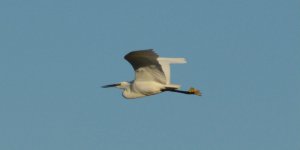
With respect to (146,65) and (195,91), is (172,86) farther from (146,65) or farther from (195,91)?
(195,91)

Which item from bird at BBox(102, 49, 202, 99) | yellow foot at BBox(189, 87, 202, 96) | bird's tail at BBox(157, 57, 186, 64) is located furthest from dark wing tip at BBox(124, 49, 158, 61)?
yellow foot at BBox(189, 87, 202, 96)

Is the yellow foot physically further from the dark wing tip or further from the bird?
the dark wing tip

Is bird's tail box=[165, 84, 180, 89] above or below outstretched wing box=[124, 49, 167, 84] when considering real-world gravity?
below

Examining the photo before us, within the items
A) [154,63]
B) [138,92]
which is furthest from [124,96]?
[154,63]

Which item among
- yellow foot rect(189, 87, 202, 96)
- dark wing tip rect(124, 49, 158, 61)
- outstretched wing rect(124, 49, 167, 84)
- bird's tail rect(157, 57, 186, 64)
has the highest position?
bird's tail rect(157, 57, 186, 64)

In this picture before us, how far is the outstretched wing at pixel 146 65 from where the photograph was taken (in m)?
33.7

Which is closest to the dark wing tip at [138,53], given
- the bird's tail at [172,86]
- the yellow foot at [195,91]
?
the bird's tail at [172,86]

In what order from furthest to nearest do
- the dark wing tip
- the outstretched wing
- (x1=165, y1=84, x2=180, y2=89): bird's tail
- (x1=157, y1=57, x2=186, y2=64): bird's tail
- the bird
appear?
(x1=157, y1=57, x2=186, y2=64): bird's tail, (x1=165, y1=84, x2=180, y2=89): bird's tail, the bird, the outstretched wing, the dark wing tip

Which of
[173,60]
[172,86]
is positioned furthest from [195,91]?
[172,86]

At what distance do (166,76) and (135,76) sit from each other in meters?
1.65

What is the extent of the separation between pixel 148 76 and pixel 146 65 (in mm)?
921

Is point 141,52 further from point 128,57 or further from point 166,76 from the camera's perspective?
point 166,76

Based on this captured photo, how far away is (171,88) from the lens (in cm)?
3616

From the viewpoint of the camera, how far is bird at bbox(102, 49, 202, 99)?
112ft
